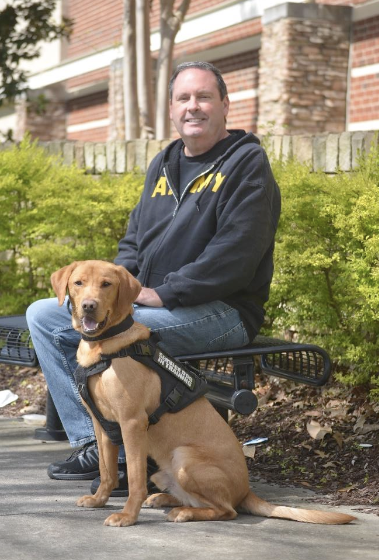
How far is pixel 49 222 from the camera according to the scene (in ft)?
24.7

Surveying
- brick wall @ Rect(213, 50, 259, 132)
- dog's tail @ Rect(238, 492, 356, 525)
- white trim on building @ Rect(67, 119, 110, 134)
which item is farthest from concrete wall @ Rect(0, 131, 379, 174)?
white trim on building @ Rect(67, 119, 110, 134)

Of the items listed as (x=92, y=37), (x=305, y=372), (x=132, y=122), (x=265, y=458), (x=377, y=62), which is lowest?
(x=265, y=458)

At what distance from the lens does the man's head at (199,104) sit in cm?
496

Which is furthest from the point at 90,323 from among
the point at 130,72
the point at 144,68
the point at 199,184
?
the point at 130,72

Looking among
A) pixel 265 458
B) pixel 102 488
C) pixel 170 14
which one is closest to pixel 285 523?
pixel 102 488

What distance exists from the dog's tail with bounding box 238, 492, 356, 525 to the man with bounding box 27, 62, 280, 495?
27.0 inches

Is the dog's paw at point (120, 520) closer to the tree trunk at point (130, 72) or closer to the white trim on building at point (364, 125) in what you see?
the tree trunk at point (130, 72)

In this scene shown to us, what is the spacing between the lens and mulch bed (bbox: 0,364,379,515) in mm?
4727

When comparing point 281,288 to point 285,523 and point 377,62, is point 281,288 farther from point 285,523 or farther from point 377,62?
point 377,62

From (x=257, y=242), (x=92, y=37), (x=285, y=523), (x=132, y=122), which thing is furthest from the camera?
(x=92, y=37)

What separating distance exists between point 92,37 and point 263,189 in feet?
59.3

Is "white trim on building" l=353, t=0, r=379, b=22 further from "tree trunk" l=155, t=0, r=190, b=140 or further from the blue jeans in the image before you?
the blue jeans

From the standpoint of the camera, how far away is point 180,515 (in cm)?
398

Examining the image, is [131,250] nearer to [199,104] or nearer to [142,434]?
[199,104]
